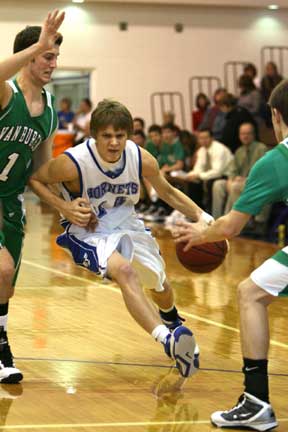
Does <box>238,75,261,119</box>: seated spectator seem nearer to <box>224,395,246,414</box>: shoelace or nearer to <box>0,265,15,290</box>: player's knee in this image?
Answer: <box>0,265,15,290</box>: player's knee

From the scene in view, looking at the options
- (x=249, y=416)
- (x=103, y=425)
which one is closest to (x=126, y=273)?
(x=103, y=425)

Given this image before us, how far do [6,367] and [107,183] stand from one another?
1131 millimetres

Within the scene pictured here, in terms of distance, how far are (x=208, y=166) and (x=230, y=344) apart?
8384 millimetres

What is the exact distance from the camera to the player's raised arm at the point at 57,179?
209 inches

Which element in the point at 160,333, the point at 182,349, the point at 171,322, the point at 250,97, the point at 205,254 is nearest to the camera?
the point at 182,349

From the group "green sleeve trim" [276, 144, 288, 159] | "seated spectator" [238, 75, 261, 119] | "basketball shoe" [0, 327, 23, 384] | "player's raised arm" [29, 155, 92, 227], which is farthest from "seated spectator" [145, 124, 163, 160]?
"green sleeve trim" [276, 144, 288, 159]

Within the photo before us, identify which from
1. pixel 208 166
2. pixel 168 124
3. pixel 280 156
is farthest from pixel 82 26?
pixel 280 156

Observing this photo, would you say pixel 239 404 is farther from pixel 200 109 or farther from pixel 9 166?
pixel 200 109

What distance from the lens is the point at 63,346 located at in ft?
19.8

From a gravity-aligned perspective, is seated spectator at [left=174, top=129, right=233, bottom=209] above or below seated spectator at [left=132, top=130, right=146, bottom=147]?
below

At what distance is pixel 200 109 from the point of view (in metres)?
18.6

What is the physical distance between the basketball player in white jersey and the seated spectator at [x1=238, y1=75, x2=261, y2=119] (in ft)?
36.6

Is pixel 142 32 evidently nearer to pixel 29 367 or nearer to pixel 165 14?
pixel 165 14

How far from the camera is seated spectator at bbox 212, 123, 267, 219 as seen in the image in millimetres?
13055
